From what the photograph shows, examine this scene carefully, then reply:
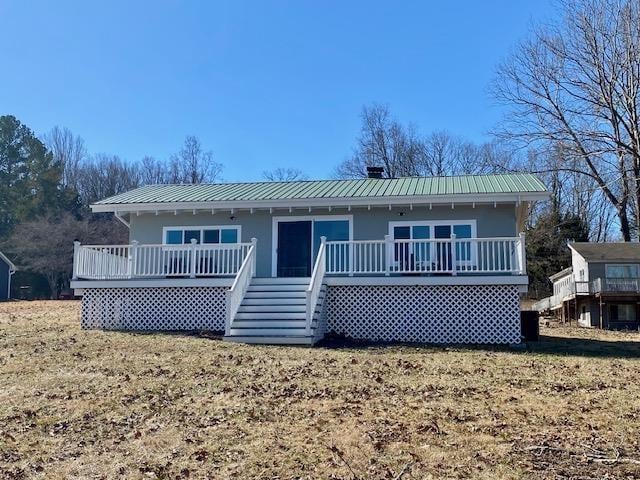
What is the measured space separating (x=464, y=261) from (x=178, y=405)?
9.64 meters

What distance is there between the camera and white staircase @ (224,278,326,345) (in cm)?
1203

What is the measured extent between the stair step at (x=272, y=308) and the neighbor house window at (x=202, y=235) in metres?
3.53

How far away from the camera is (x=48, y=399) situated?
23.4ft

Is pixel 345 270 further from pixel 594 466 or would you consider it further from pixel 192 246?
pixel 594 466

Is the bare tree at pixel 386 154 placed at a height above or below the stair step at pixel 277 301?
above

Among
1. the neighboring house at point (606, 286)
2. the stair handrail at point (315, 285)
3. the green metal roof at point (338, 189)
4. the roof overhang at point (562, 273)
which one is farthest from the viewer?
the roof overhang at point (562, 273)

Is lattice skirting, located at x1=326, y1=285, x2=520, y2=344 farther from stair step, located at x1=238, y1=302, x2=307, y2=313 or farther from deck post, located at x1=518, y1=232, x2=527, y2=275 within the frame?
stair step, located at x1=238, y1=302, x2=307, y2=313

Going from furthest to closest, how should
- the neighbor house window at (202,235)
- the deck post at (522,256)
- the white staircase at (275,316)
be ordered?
the neighbor house window at (202,235), the deck post at (522,256), the white staircase at (275,316)

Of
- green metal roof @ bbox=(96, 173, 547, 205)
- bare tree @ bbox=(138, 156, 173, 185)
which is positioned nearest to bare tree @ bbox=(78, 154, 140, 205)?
bare tree @ bbox=(138, 156, 173, 185)

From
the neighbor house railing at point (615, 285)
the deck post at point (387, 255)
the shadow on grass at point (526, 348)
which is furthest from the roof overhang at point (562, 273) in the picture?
the deck post at point (387, 255)

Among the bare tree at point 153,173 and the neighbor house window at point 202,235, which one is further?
the bare tree at point 153,173

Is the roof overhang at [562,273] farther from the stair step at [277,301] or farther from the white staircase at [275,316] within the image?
the stair step at [277,301]

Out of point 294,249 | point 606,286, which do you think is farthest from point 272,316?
point 606,286

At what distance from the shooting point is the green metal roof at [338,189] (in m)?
15.1
